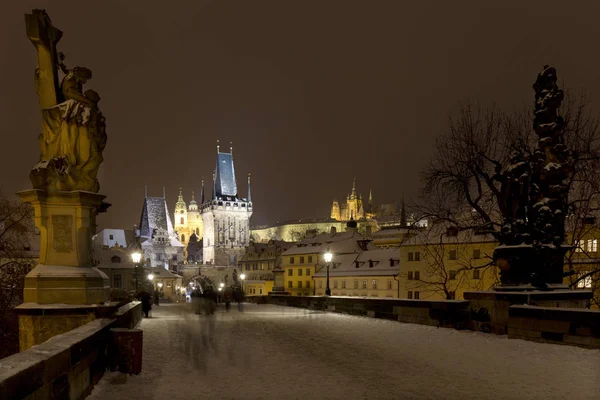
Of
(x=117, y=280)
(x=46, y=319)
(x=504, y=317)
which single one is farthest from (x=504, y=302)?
(x=117, y=280)

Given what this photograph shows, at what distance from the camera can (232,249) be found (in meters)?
168

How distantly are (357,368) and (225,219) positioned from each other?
167 meters

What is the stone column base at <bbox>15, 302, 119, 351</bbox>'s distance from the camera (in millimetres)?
9828

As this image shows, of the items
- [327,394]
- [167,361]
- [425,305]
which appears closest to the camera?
[327,394]

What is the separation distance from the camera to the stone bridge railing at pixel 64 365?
456 cm

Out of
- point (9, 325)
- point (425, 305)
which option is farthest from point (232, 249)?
point (425, 305)

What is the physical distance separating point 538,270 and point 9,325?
81.8 feet

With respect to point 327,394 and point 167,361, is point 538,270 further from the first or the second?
point 167,361

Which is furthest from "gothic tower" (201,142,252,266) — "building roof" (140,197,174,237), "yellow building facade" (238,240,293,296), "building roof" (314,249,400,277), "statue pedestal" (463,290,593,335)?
"statue pedestal" (463,290,593,335)

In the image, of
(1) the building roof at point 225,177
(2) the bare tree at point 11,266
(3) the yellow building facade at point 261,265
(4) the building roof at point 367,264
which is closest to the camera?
(2) the bare tree at point 11,266

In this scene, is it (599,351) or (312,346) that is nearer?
(599,351)

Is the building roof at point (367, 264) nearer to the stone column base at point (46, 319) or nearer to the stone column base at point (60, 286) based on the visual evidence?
the stone column base at point (60, 286)

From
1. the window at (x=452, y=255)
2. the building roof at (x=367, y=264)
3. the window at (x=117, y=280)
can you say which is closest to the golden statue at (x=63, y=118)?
the window at (x=452, y=255)

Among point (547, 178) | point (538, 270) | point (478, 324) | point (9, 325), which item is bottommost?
point (9, 325)
